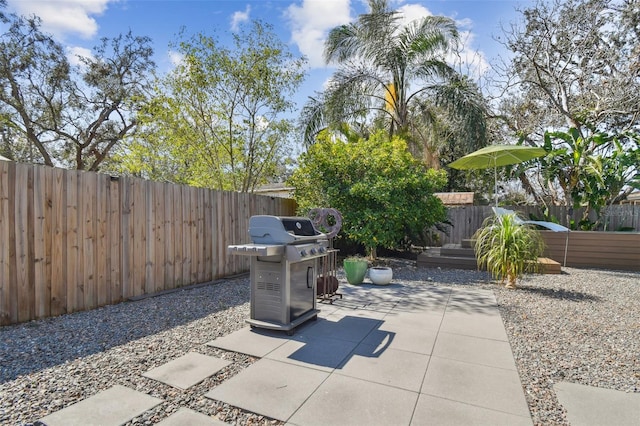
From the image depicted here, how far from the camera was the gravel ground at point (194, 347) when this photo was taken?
7.02 feet

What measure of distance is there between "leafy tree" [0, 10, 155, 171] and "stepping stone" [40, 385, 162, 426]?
11.9 metres

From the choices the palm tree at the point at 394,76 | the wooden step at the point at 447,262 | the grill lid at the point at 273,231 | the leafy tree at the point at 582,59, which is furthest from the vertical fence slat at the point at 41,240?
the leafy tree at the point at 582,59

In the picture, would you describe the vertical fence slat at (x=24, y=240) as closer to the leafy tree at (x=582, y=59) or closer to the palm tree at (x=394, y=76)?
the palm tree at (x=394, y=76)

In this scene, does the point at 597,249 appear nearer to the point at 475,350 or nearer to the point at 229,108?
the point at 475,350

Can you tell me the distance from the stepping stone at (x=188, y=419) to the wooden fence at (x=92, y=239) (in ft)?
8.46

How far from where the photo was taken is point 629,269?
722 centimetres

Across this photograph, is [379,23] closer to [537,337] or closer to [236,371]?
[537,337]

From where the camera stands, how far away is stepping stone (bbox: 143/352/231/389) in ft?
7.80

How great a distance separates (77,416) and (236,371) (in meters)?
0.98

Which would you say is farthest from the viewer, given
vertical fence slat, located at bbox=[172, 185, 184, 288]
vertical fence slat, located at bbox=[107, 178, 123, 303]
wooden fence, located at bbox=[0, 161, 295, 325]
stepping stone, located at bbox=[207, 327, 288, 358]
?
vertical fence slat, located at bbox=[172, 185, 184, 288]

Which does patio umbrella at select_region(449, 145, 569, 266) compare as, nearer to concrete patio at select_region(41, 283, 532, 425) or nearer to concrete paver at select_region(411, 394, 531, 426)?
concrete patio at select_region(41, 283, 532, 425)

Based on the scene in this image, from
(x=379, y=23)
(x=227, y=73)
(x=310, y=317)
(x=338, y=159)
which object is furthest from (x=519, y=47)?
(x=310, y=317)

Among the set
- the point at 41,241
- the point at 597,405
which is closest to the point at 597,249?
the point at 597,405

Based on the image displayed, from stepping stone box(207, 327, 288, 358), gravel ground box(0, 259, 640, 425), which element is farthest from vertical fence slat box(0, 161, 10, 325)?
stepping stone box(207, 327, 288, 358)
